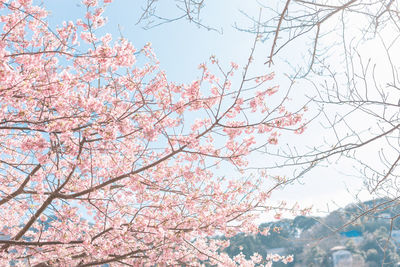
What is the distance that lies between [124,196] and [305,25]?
3.98m

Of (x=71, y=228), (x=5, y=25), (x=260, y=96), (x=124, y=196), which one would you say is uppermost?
(x=5, y=25)

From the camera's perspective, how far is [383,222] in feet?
148

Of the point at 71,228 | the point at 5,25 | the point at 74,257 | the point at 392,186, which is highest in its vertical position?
the point at 5,25

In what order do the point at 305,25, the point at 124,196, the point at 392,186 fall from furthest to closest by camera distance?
the point at 124,196 → the point at 392,186 → the point at 305,25

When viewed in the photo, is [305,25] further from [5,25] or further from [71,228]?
[71,228]

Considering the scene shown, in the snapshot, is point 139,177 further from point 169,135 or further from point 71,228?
point 71,228

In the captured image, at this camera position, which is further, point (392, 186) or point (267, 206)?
point (267, 206)

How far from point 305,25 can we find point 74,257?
431 centimetres

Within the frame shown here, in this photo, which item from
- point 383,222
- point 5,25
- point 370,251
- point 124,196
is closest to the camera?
point 5,25

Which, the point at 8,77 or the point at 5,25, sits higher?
the point at 5,25

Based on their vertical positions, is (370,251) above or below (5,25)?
below

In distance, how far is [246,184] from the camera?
602 cm

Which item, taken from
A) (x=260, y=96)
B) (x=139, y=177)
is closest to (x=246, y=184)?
(x=260, y=96)

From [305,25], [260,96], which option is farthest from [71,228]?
[305,25]
